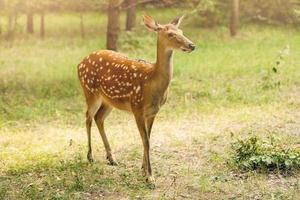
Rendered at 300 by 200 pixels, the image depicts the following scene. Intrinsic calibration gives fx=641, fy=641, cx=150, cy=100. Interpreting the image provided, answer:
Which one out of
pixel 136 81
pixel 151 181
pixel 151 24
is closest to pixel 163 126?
pixel 136 81

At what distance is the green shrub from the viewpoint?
891 cm

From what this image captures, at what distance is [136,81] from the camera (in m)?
8.90

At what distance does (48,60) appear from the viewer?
2103 centimetres

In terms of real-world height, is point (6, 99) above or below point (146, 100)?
below

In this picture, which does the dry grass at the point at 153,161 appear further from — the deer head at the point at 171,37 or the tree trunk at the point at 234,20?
the tree trunk at the point at 234,20

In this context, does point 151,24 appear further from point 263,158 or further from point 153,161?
point 263,158

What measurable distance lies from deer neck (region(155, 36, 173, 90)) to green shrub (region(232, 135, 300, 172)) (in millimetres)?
1613

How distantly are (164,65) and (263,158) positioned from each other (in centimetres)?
196

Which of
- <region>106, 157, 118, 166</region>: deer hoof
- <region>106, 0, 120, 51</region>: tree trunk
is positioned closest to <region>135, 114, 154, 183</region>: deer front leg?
<region>106, 157, 118, 166</region>: deer hoof

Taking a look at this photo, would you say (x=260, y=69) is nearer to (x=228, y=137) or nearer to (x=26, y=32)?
(x=228, y=137)

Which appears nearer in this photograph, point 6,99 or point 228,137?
point 228,137

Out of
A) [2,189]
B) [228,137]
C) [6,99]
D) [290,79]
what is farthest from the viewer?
[290,79]

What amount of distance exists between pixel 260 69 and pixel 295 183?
34.4 feet

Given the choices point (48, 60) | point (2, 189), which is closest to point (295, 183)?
point (2, 189)
